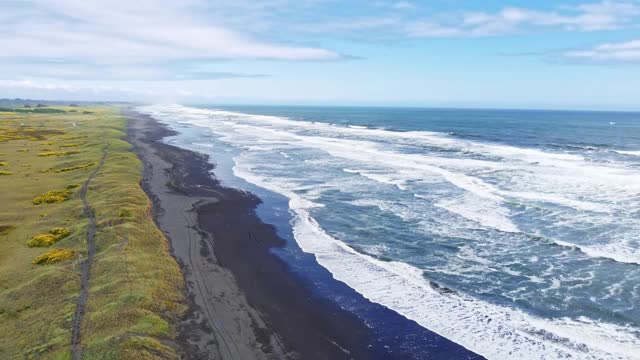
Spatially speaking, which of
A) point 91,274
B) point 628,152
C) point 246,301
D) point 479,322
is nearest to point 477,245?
point 479,322

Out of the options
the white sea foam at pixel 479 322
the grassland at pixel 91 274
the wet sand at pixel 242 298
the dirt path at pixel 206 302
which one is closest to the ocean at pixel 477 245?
the white sea foam at pixel 479 322

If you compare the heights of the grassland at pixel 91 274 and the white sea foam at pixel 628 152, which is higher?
the white sea foam at pixel 628 152

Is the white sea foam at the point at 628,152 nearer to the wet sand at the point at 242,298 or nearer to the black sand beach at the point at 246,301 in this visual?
the wet sand at the point at 242,298

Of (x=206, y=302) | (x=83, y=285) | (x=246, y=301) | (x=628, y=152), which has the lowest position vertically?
(x=246, y=301)

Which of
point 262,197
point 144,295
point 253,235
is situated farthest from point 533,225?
point 144,295

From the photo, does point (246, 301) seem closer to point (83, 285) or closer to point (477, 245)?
point (83, 285)

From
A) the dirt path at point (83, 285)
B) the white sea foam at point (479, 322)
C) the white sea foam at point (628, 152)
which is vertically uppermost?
the white sea foam at point (628, 152)

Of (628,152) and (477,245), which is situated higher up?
(628,152)
